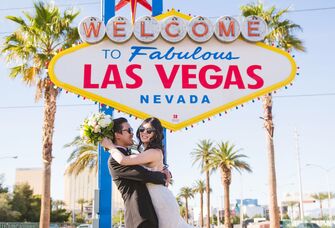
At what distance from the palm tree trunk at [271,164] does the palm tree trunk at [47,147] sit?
29.5ft

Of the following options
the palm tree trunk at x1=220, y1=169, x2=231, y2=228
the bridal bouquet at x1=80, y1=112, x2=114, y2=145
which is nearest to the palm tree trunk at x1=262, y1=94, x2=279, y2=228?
the bridal bouquet at x1=80, y1=112, x2=114, y2=145

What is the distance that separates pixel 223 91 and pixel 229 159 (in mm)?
36179

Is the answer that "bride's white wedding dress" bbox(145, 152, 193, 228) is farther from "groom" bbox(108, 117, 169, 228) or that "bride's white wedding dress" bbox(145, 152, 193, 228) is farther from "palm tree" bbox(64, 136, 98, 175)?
"palm tree" bbox(64, 136, 98, 175)

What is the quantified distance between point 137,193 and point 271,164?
59.0 feet

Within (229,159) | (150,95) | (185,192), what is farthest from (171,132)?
(185,192)

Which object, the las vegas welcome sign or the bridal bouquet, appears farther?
the las vegas welcome sign

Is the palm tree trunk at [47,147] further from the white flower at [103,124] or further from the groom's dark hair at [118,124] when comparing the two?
the groom's dark hair at [118,124]

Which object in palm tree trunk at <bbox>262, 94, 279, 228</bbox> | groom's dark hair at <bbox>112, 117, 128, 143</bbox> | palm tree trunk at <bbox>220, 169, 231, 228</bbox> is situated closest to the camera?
groom's dark hair at <bbox>112, 117, 128, 143</bbox>

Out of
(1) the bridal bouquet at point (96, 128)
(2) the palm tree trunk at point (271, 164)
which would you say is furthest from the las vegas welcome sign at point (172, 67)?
(2) the palm tree trunk at point (271, 164)

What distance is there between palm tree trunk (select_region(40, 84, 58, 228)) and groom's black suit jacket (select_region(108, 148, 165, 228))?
1417 cm

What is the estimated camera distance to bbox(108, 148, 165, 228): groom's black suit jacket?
4508mm

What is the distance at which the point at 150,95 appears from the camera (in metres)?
7.30

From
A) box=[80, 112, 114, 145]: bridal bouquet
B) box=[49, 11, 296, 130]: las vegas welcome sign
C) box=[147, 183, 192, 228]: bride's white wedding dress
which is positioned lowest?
box=[147, 183, 192, 228]: bride's white wedding dress

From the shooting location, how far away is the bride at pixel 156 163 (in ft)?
14.8
